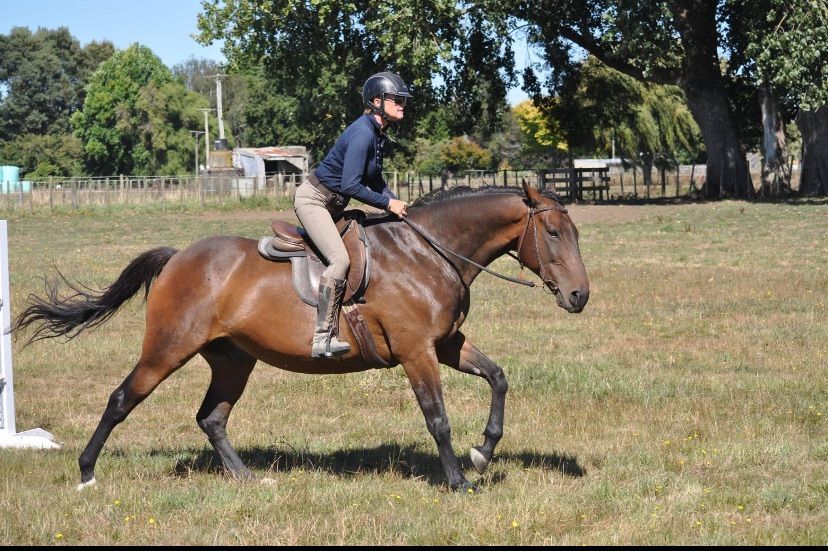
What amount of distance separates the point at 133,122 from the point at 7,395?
95819 millimetres

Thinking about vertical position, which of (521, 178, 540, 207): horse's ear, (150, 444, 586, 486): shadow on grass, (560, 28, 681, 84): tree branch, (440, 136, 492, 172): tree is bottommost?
(150, 444, 586, 486): shadow on grass

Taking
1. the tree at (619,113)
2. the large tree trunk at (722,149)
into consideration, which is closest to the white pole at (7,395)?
the large tree trunk at (722,149)

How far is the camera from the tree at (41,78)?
11650 centimetres

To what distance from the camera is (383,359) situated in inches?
326

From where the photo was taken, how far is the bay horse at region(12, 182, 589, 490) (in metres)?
8.07

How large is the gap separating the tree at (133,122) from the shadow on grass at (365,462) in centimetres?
9508

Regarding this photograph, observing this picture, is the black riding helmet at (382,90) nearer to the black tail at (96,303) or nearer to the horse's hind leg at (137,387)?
the black tail at (96,303)

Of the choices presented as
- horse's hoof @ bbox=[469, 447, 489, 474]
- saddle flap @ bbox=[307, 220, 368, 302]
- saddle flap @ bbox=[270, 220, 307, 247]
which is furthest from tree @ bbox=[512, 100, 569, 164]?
horse's hoof @ bbox=[469, 447, 489, 474]

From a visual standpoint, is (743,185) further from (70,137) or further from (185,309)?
(70,137)

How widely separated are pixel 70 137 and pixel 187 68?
5603 centimetres

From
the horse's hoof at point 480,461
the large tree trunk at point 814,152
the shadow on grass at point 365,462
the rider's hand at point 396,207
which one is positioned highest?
the large tree trunk at point 814,152

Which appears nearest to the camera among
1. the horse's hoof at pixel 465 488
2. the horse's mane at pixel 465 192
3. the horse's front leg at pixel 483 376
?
the horse's hoof at pixel 465 488

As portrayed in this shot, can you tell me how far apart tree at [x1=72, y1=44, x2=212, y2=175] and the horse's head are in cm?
A: 9657

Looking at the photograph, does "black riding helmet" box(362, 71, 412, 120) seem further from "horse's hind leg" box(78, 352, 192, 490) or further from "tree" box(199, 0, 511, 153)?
"tree" box(199, 0, 511, 153)
